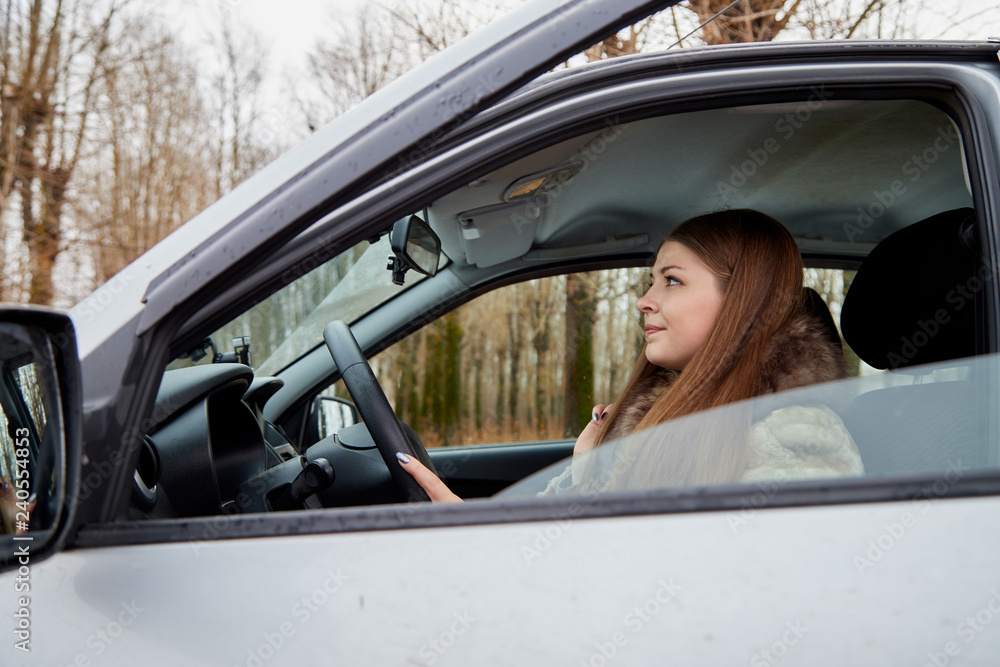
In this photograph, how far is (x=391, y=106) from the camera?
2.93 feet

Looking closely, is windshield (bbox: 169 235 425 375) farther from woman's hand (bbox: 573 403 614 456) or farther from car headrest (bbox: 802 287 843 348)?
car headrest (bbox: 802 287 843 348)

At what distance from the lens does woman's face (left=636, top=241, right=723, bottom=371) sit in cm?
143

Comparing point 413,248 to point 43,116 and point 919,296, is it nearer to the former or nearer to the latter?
point 919,296

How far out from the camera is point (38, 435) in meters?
0.84

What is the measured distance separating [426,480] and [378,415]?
0.22 meters

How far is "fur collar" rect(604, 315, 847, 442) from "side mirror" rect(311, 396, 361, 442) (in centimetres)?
114

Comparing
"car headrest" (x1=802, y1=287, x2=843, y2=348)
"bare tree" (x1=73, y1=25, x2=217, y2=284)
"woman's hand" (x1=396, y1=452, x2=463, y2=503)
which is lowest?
"woman's hand" (x1=396, y1=452, x2=463, y2=503)

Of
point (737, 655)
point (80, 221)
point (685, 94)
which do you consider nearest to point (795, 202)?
point (685, 94)

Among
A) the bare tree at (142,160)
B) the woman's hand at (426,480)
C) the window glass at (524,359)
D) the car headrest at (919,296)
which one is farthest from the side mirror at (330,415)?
the bare tree at (142,160)

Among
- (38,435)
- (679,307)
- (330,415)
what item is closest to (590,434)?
(679,307)

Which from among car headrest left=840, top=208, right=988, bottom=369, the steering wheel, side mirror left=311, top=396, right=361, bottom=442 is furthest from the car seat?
side mirror left=311, top=396, right=361, bottom=442

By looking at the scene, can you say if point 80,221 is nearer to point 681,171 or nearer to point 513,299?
point 513,299

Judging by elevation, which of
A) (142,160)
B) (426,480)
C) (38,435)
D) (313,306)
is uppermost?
(142,160)

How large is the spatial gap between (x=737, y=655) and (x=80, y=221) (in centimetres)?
1096
